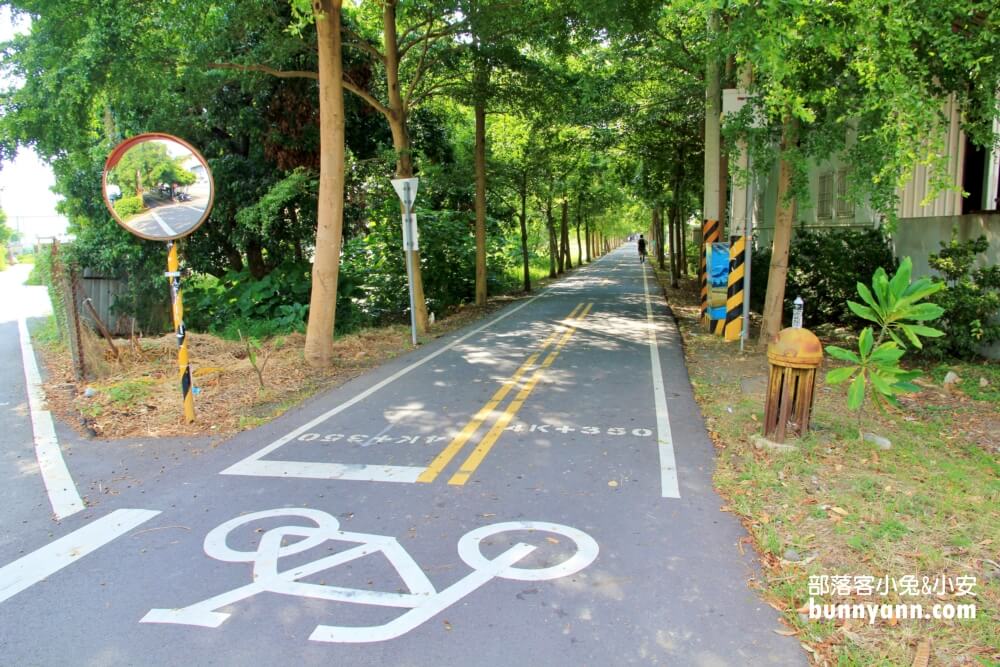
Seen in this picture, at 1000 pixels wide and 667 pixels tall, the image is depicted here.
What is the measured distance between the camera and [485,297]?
20.4 m

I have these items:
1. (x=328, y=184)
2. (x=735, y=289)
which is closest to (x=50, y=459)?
(x=328, y=184)

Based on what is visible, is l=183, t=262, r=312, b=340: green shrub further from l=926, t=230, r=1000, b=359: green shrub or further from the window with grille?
the window with grille

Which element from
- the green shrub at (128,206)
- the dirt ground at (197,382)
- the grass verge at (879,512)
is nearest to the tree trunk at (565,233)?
the dirt ground at (197,382)

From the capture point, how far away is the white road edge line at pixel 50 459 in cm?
523

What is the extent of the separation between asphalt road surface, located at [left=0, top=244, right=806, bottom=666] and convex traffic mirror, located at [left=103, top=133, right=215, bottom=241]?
2.33 metres

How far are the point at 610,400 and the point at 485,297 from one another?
12795 mm

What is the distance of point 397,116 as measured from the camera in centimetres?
1350

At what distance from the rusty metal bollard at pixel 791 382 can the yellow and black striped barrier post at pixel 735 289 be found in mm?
5808

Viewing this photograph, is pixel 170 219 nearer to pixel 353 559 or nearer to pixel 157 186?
pixel 157 186

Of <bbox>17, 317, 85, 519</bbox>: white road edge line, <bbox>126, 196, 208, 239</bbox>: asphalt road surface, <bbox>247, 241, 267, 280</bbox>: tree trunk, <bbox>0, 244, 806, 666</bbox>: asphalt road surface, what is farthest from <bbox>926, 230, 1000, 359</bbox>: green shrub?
<bbox>247, 241, 267, 280</bbox>: tree trunk

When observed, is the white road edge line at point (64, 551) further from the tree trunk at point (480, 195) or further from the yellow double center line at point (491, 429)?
the tree trunk at point (480, 195)

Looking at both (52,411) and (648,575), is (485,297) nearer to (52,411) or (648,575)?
(52,411)

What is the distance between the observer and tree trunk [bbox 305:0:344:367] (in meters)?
9.89

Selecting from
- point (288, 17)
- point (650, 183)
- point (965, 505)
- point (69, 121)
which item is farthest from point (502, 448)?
point (650, 183)
